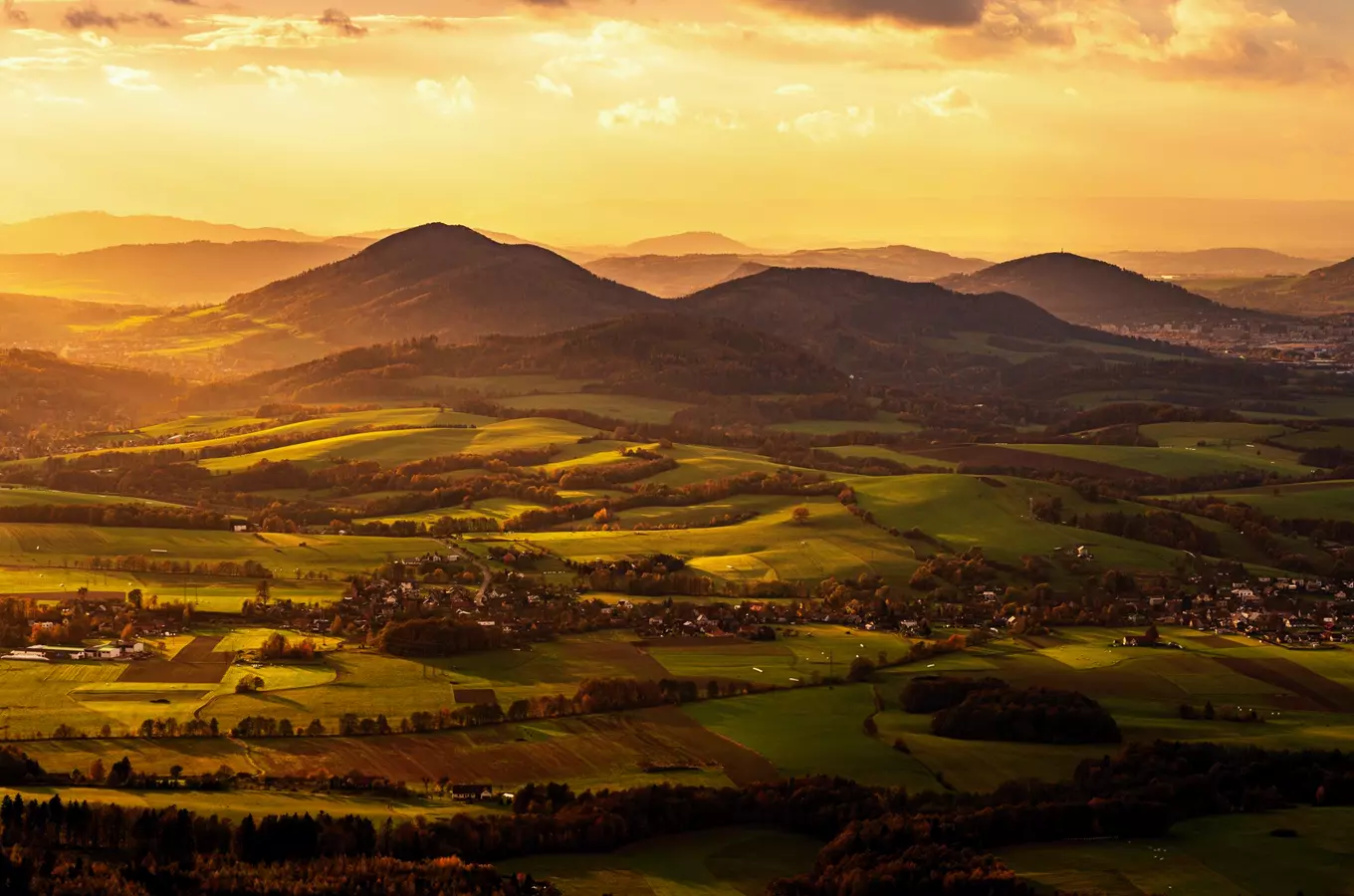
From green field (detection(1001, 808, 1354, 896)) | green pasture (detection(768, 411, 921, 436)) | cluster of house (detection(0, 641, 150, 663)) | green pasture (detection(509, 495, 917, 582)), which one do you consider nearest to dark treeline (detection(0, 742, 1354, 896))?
green field (detection(1001, 808, 1354, 896))

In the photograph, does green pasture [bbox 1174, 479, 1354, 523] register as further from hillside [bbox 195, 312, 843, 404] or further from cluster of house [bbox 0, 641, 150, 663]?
cluster of house [bbox 0, 641, 150, 663]

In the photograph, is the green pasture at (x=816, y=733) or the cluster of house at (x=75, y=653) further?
the cluster of house at (x=75, y=653)

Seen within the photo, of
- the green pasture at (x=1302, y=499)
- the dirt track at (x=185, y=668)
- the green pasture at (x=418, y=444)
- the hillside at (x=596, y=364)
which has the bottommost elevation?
the dirt track at (x=185, y=668)

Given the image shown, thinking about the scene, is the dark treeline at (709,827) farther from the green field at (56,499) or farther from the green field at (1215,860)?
the green field at (56,499)

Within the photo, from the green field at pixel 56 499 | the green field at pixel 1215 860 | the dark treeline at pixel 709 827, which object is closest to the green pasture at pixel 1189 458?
the dark treeline at pixel 709 827

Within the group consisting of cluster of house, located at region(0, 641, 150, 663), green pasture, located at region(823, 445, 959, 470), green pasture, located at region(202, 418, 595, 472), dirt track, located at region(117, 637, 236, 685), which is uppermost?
green pasture, located at region(202, 418, 595, 472)

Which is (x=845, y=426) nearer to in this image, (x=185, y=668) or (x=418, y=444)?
(x=418, y=444)
